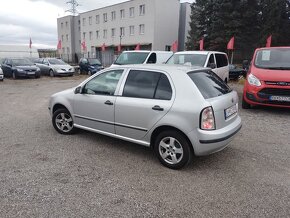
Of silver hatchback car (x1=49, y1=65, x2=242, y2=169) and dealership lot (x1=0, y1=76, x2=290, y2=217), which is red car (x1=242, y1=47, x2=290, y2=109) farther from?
silver hatchback car (x1=49, y1=65, x2=242, y2=169)

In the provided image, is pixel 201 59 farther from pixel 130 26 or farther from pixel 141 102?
pixel 130 26

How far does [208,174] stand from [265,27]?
32.0 metres

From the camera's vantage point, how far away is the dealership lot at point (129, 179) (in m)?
3.02

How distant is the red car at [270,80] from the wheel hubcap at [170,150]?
4.60 metres

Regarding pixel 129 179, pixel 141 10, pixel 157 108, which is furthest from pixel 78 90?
pixel 141 10

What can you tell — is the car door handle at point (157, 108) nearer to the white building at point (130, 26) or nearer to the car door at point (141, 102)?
the car door at point (141, 102)

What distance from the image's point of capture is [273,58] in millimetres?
8195

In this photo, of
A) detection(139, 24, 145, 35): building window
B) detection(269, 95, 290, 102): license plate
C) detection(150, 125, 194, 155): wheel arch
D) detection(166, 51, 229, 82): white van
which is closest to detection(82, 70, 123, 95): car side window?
detection(150, 125, 194, 155): wheel arch

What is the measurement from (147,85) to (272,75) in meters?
4.79

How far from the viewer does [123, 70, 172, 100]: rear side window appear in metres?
4.03

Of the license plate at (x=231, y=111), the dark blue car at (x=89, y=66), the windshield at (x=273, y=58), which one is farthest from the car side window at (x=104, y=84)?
the dark blue car at (x=89, y=66)

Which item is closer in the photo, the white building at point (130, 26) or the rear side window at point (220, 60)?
the rear side window at point (220, 60)

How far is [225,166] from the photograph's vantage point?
4152 mm

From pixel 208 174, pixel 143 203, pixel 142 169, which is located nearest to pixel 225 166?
pixel 208 174
